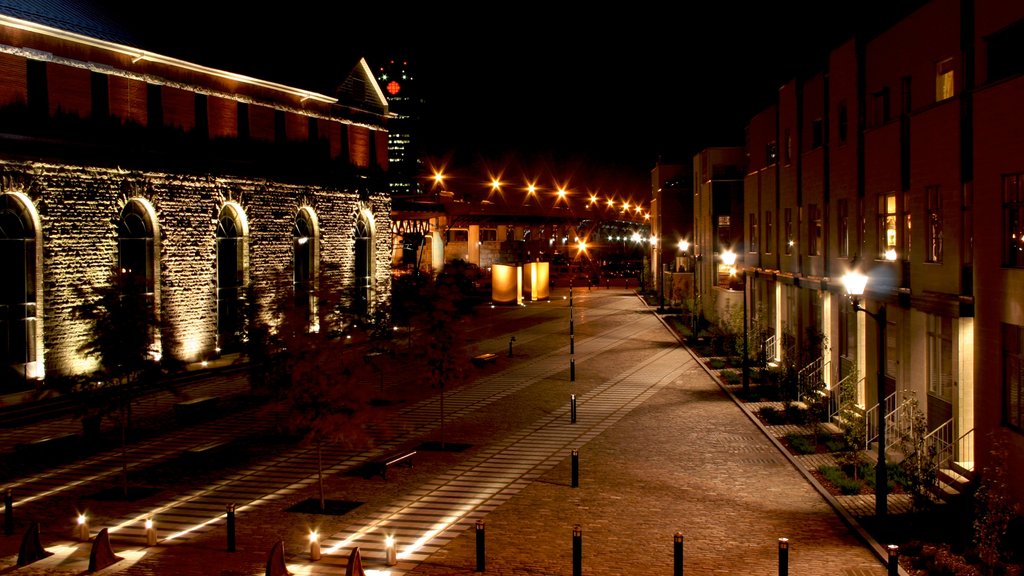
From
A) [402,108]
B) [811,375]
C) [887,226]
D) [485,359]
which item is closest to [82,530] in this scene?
[887,226]

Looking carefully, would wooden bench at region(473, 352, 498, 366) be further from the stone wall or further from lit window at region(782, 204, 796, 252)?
lit window at region(782, 204, 796, 252)

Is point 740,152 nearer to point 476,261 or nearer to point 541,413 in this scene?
point 541,413

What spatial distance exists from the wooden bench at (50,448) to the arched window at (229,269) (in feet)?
45.6

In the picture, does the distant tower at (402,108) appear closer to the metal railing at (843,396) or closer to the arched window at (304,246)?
the arched window at (304,246)

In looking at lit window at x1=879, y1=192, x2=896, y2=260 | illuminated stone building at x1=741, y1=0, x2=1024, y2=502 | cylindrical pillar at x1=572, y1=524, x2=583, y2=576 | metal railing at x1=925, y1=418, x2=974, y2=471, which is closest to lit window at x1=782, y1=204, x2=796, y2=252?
illuminated stone building at x1=741, y1=0, x2=1024, y2=502

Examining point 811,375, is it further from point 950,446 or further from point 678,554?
point 678,554

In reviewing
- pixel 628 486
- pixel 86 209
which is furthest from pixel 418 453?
pixel 86 209

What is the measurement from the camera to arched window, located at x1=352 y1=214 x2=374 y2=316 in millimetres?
45562

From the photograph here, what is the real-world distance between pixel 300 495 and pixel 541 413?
976 centimetres

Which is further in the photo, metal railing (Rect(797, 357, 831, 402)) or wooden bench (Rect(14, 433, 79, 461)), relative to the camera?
metal railing (Rect(797, 357, 831, 402))

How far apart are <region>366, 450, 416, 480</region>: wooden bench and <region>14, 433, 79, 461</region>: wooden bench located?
755 cm

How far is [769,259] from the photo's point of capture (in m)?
35.3

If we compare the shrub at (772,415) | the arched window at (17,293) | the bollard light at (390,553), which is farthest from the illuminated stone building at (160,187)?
the shrub at (772,415)

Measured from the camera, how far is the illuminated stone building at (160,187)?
87.9 ft
